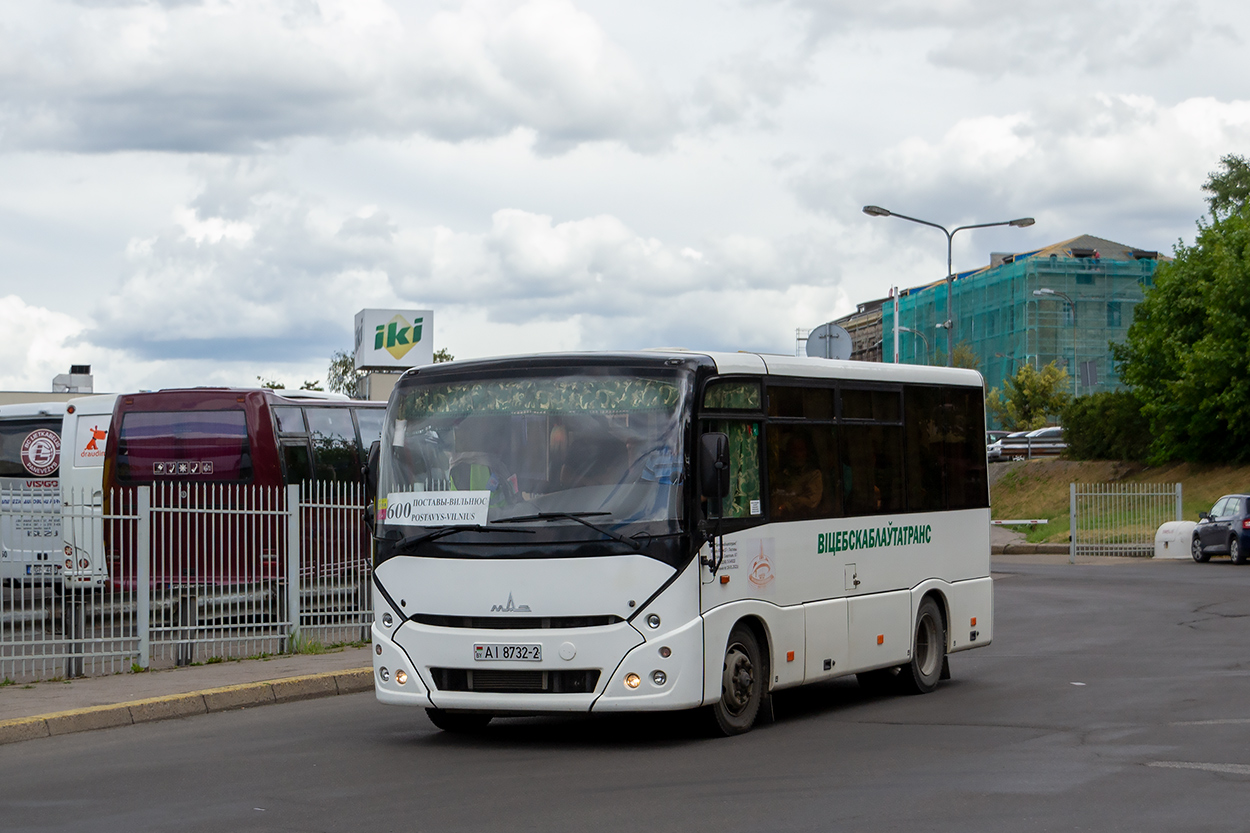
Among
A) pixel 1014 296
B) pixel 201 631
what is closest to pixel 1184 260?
pixel 1014 296

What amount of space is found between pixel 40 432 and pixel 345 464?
28.6 ft

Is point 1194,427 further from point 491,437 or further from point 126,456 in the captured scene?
point 491,437

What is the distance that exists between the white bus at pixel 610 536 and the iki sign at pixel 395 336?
3886cm

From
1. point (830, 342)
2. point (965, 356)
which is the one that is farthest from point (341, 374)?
point (830, 342)

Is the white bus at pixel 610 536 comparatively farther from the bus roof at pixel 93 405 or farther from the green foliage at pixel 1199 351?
the green foliage at pixel 1199 351

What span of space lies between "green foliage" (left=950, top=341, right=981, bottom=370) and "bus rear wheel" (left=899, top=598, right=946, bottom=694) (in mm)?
65567

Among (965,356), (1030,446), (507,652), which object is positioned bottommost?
(507,652)

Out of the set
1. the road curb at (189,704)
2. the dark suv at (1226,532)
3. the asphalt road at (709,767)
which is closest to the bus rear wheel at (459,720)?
the asphalt road at (709,767)

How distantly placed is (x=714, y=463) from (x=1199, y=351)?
44.2 meters

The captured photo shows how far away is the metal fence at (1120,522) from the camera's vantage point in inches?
1651

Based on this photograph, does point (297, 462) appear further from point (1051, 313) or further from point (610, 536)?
point (1051, 313)

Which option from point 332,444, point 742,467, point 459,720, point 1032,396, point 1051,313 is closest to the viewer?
point 742,467

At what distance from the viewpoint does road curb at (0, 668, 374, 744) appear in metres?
11.2

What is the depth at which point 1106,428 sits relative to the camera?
59.4 m
